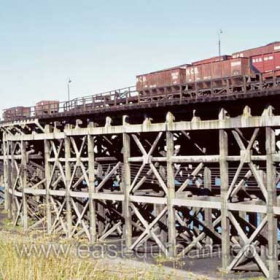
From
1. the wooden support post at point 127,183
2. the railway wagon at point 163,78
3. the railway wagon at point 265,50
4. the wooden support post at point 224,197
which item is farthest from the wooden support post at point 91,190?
the railway wagon at point 265,50

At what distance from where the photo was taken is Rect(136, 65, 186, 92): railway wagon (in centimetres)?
3061

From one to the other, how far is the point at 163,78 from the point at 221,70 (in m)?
5.00

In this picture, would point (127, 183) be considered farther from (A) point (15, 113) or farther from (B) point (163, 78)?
(A) point (15, 113)

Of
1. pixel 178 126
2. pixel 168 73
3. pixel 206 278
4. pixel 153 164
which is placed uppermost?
pixel 168 73

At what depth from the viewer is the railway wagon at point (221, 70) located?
26.4 m

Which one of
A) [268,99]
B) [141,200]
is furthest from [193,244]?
[268,99]

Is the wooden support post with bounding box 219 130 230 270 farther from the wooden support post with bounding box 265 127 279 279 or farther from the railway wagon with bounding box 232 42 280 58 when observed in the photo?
the railway wagon with bounding box 232 42 280 58

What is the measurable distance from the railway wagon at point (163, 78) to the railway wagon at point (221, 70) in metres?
0.78

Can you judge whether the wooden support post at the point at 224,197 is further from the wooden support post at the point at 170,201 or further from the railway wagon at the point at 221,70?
the railway wagon at the point at 221,70

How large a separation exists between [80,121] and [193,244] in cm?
950

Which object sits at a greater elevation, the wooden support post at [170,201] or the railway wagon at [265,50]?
the railway wagon at [265,50]

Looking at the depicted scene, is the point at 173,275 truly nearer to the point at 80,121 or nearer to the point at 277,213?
the point at 277,213

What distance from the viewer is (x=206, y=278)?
17750 mm

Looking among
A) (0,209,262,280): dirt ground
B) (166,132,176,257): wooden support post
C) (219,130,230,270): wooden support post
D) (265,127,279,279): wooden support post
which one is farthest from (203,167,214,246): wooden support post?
(265,127,279,279): wooden support post
